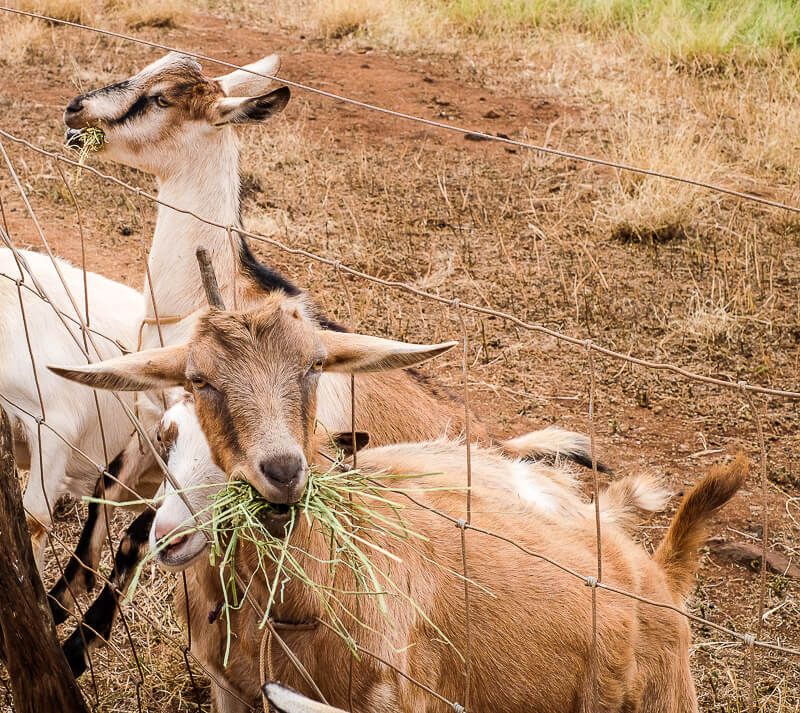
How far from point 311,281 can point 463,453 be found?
11.4ft

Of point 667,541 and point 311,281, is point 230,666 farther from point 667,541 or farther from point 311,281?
point 311,281

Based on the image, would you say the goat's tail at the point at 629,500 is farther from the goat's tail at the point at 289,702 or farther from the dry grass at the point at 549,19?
the dry grass at the point at 549,19

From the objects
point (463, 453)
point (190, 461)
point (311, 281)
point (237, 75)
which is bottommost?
point (311, 281)

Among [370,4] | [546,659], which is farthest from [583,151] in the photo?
[546,659]

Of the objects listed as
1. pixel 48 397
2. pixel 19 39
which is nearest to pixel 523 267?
pixel 48 397

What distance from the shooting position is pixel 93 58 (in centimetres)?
1084

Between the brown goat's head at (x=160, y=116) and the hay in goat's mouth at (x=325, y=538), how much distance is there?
219cm

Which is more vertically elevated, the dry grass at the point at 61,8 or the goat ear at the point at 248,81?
the goat ear at the point at 248,81

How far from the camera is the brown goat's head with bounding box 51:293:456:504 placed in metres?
2.36

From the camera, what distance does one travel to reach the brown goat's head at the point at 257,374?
2361mm

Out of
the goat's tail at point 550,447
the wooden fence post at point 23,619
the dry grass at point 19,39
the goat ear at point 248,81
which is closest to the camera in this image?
the wooden fence post at point 23,619

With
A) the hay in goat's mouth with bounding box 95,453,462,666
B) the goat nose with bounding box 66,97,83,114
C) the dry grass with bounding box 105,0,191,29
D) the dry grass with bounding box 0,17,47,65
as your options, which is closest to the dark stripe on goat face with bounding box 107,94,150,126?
the goat nose with bounding box 66,97,83,114

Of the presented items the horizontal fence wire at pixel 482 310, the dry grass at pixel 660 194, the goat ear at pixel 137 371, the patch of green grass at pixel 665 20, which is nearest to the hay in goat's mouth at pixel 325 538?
the goat ear at pixel 137 371

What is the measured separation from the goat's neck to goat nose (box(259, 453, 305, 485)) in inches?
75.1
